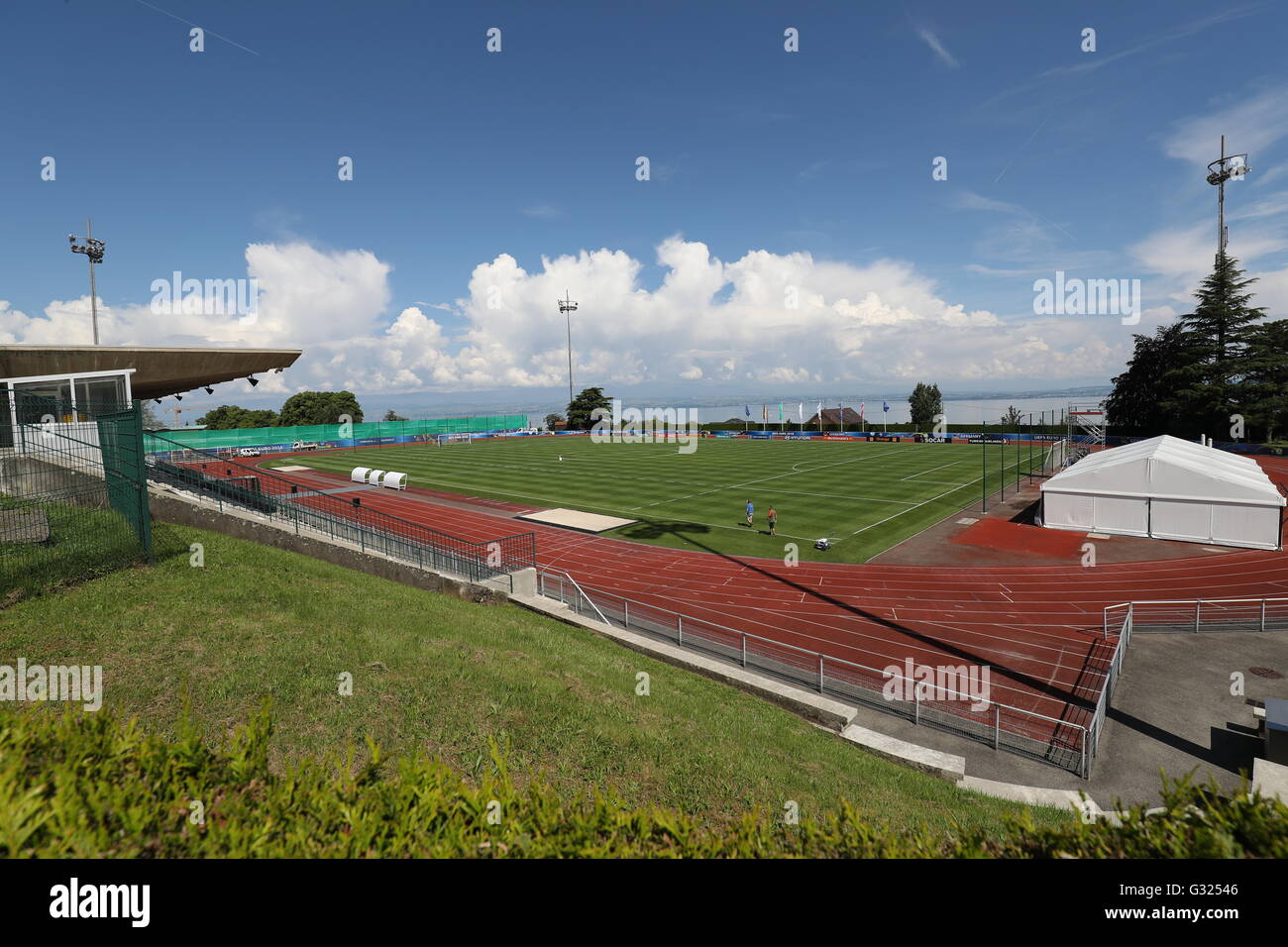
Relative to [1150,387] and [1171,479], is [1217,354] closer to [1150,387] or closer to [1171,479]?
[1150,387]

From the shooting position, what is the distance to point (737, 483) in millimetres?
45188

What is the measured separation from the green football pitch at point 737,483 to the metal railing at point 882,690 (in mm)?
9320

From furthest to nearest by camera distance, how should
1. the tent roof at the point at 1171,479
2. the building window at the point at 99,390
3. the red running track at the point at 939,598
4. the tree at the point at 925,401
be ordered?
the tree at the point at 925,401
the tent roof at the point at 1171,479
the building window at the point at 99,390
the red running track at the point at 939,598

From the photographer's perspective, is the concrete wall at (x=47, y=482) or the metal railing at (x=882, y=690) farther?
the metal railing at (x=882, y=690)

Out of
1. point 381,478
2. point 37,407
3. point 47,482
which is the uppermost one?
point 37,407

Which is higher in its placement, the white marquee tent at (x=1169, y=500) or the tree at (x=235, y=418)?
the tree at (x=235, y=418)

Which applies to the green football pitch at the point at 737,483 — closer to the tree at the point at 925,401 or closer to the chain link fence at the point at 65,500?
the chain link fence at the point at 65,500

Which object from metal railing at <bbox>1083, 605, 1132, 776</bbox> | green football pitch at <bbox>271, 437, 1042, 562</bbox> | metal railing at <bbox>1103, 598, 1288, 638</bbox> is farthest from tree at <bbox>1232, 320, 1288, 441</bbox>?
metal railing at <bbox>1083, 605, 1132, 776</bbox>

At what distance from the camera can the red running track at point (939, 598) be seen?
1530cm

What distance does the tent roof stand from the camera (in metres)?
24.8

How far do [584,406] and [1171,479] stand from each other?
99.1m

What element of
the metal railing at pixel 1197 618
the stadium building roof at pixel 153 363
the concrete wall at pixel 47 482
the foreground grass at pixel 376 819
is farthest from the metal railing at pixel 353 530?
the metal railing at pixel 1197 618

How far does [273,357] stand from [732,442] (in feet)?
218

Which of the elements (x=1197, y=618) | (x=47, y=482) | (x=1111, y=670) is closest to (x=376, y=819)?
(x=47, y=482)
